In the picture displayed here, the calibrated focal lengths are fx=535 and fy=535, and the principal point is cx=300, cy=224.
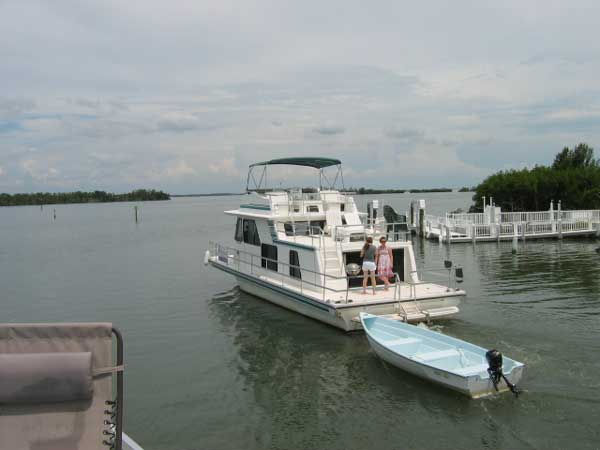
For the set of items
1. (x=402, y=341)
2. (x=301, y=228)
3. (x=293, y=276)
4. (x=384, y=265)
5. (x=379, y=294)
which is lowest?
(x=402, y=341)

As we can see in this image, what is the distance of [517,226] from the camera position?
Result: 121 feet

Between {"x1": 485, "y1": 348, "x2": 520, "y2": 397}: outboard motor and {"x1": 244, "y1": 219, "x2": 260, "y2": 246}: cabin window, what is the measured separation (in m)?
11.1

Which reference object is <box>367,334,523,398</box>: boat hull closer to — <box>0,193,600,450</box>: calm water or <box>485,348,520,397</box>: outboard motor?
<box>485,348,520,397</box>: outboard motor

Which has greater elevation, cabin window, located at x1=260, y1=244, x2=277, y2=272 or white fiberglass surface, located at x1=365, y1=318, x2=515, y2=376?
cabin window, located at x1=260, y1=244, x2=277, y2=272

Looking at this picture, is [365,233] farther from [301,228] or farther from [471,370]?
[471,370]

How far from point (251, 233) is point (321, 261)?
4980 millimetres

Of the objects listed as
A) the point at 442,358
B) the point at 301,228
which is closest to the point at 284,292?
the point at 301,228

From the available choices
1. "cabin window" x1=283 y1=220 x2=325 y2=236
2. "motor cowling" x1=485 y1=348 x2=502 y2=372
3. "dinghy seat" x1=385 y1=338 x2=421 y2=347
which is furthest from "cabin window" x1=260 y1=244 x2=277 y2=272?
"motor cowling" x1=485 y1=348 x2=502 y2=372

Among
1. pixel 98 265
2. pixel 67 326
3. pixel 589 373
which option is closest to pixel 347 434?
pixel 589 373

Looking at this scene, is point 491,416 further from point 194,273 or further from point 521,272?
point 194,273

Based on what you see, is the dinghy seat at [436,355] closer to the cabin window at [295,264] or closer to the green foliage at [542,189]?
the cabin window at [295,264]

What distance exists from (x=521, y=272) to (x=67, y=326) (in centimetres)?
2381

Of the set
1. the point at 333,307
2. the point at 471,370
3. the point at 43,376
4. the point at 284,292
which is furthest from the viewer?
the point at 284,292

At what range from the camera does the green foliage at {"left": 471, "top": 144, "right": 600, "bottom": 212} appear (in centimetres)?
4611
